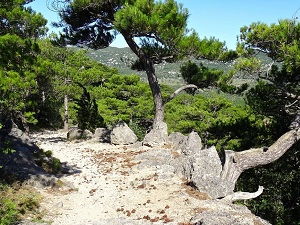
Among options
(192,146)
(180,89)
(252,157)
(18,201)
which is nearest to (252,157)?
(252,157)

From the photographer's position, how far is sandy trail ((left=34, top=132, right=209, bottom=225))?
7855mm

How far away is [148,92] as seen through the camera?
3206 cm

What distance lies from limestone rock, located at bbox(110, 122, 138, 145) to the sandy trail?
8.96 feet

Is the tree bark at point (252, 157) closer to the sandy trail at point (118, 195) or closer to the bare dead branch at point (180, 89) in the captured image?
the sandy trail at point (118, 195)

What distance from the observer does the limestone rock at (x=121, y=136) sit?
16828mm

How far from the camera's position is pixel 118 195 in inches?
377

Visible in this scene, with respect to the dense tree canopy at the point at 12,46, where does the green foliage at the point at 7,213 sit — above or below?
below

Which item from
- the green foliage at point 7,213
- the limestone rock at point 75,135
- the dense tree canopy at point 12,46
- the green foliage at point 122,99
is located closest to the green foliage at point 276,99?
the dense tree canopy at point 12,46

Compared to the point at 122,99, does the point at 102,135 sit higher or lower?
lower

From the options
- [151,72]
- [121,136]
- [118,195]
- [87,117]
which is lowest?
[118,195]

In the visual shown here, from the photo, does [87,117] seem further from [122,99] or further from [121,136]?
[122,99]

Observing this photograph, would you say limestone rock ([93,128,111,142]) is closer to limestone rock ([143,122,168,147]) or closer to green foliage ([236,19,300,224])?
limestone rock ([143,122,168,147])

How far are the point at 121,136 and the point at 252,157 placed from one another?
7786 millimetres

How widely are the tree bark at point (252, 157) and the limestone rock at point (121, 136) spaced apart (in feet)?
22.9
